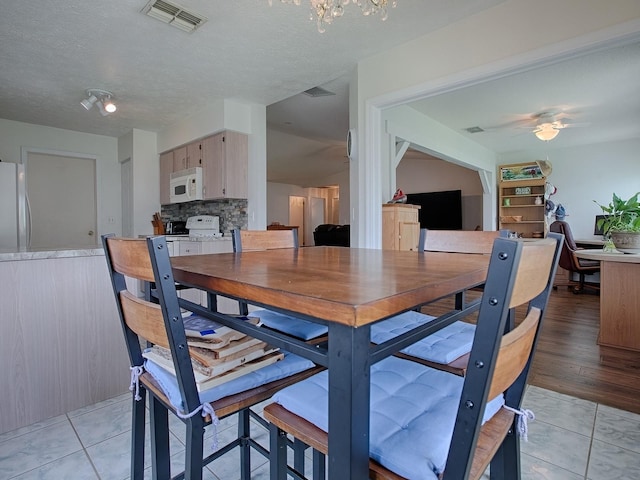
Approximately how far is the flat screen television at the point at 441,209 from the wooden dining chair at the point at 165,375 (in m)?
7.28

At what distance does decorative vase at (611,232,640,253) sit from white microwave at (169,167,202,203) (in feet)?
14.0

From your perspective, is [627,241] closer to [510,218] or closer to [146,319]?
[146,319]

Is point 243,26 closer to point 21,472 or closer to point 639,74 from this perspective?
point 21,472

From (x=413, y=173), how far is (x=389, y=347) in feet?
27.7

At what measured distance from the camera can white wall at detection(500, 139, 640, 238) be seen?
19.0 ft

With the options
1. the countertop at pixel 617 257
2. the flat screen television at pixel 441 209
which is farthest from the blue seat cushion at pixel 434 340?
the flat screen television at pixel 441 209

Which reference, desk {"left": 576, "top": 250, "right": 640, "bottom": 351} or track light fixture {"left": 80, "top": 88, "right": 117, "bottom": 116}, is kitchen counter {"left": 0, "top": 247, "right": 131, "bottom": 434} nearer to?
track light fixture {"left": 80, "top": 88, "right": 117, "bottom": 116}

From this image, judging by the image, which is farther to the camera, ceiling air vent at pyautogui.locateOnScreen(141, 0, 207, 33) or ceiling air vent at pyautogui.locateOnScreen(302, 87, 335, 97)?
ceiling air vent at pyautogui.locateOnScreen(302, 87, 335, 97)

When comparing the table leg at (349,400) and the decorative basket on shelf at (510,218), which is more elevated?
the decorative basket on shelf at (510,218)

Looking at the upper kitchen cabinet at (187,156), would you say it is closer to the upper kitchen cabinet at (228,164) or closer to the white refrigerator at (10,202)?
the upper kitchen cabinet at (228,164)

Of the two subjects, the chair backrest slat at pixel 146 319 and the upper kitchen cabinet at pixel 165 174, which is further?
the upper kitchen cabinet at pixel 165 174

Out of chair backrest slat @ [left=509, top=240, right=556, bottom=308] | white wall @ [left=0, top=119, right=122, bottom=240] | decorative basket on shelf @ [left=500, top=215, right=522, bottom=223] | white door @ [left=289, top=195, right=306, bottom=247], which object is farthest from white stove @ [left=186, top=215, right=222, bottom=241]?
white door @ [left=289, top=195, right=306, bottom=247]

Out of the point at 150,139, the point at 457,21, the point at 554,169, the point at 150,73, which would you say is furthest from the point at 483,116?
the point at 150,139

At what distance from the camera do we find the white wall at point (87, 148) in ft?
14.6
